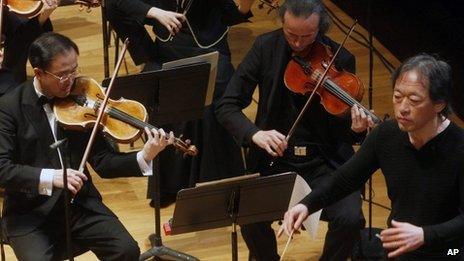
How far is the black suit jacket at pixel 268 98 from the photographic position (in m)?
4.41

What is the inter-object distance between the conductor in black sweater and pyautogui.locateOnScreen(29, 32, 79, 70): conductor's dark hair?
1.20m

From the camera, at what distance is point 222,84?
5.06 meters

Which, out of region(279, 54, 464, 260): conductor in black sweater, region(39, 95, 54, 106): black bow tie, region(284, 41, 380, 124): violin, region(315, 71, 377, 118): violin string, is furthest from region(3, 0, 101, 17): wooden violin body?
region(279, 54, 464, 260): conductor in black sweater

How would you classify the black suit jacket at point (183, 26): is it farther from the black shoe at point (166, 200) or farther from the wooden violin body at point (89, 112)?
the wooden violin body at point (89, 112)

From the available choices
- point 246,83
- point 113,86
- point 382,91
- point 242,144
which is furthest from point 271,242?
point 382,91

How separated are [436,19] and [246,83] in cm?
234

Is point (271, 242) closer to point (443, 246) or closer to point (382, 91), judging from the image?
point (443, 246)

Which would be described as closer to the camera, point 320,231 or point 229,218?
point 229,218

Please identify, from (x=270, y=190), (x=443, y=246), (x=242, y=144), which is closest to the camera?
(x=443, y=246)

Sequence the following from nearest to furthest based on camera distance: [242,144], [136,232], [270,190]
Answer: [270,190] < [242,144] < [136,232]

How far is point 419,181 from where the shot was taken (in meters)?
3.56

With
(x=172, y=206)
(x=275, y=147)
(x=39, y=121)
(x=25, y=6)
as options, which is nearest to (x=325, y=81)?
(x=275, y=147)

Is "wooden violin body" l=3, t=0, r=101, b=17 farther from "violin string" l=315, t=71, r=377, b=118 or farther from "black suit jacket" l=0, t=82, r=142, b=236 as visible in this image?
"violin string" l=315, t=71, r=377, b=118

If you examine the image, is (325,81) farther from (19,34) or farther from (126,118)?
(19,34)
